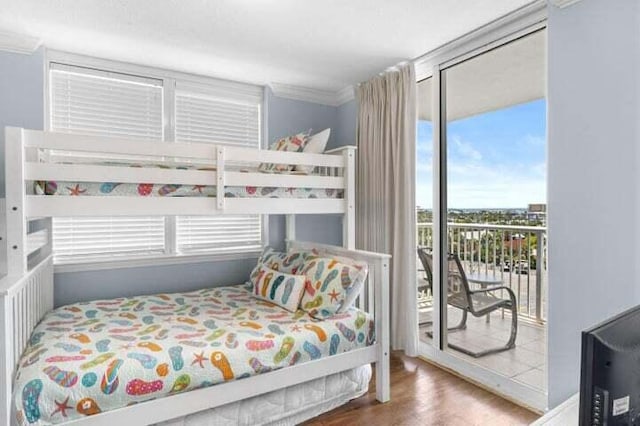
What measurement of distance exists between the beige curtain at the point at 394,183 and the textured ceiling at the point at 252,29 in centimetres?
26

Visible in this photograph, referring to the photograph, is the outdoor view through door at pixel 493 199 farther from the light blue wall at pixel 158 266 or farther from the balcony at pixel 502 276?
the light blue wall at pixel 158 266

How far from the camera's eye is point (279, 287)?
2.52 metres

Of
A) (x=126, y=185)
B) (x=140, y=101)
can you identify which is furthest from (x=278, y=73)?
(x=126, y=185)

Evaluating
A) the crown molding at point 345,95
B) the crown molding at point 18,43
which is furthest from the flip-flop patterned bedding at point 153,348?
the crown molding at point 345,95

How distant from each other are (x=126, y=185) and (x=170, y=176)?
0.23m

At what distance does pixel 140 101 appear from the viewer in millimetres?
2992

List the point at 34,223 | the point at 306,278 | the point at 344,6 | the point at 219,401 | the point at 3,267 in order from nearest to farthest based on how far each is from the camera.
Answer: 1. the point at 219,401
2. the point at 3,267
3. the point at 344,6
4. the point at 306,278
5. the point at 34,223

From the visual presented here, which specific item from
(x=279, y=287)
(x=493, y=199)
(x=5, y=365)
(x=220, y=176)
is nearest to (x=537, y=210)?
(x=493, y=199)

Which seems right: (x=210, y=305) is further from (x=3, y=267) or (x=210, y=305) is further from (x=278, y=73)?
(x=278, y=73)

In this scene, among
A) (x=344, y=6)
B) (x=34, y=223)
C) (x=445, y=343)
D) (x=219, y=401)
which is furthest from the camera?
(x=445, y=343)

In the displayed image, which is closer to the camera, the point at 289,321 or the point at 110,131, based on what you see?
the point at 289,321

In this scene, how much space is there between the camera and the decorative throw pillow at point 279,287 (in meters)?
2.40

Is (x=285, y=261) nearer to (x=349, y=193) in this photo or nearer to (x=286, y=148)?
(x=349, y=193)

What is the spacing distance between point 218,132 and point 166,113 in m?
0.44
